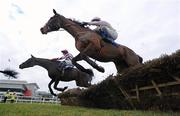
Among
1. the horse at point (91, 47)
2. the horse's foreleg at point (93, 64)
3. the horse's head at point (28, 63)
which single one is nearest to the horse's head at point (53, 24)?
the horse at point (91, 47)

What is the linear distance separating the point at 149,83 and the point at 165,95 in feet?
2.81

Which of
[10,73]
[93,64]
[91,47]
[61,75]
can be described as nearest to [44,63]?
[61,75]

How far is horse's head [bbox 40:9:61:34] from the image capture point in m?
13.9

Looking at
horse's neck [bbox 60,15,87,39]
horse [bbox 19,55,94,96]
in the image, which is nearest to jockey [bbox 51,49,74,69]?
horse [bbox 19,55,94,96]

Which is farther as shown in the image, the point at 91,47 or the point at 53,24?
the point at 53,24

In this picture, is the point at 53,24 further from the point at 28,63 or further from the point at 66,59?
the point at 28,63

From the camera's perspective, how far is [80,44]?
12617mm

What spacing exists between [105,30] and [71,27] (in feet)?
4.04

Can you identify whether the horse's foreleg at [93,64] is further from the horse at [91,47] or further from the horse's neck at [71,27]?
the horse's neck at [71,27]

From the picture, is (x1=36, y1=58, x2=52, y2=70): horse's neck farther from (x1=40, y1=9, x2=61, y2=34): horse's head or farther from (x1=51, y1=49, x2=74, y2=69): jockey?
(x1=40, y1=9, x2=61, y2=34): horse's head

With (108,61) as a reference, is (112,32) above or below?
above

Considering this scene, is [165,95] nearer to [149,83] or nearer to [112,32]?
[149,83]

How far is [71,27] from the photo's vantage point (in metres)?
13.6

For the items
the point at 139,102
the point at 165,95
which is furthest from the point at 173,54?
the point at 139,102
